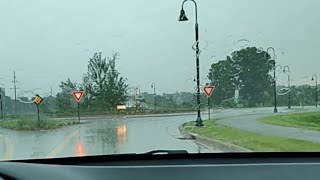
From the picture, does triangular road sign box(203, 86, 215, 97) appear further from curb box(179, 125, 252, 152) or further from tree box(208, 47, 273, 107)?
curb box(179, 125, 252, 152)

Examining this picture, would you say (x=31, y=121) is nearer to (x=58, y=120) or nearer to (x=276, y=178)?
(x=58, y=120)

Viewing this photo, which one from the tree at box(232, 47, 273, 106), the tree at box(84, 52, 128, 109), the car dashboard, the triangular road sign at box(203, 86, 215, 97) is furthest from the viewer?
the tree at box(232, 47, 273, 106)

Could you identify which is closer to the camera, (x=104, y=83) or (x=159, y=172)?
(x=159, y=172)

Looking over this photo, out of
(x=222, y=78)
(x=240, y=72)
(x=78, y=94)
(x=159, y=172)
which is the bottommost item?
(x=159, y=172)

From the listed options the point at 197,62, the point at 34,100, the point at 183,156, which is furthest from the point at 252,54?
the point at 183,156

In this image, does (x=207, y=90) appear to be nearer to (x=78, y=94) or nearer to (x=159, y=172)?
(x=78, y=94)

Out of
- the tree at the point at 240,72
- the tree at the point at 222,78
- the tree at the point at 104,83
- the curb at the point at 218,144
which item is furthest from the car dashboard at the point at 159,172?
the tree at the point at 222,78

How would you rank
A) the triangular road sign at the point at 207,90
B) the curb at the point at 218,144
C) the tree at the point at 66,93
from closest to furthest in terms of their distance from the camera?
1. the curb at the point at 218,144
2. the tree at the point at 66,93
3. the triangular road sign at the point at 207,90

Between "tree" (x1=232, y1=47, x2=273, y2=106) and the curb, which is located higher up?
"tree" (x1=232, y1=47, x2=273, y2=106)

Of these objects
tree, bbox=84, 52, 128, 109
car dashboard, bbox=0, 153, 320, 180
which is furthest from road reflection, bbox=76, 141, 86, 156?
car dashboard, bbox=0, 153, 320, 180

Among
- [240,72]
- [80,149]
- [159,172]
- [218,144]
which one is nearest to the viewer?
[159,172]

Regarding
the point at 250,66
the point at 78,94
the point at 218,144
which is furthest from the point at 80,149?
the point at 250,66

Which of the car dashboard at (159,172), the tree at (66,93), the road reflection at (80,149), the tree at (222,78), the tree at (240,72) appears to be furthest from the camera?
the tree at (222,78)

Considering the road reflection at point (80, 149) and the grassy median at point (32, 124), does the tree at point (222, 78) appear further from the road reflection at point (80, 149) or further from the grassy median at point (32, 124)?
the road reflection at point (80, 149)
